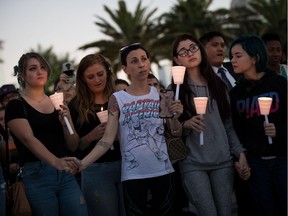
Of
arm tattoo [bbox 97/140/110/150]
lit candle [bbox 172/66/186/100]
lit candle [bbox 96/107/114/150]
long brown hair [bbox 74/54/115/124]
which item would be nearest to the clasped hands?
arm tattoo [bbox 97/140/110/150]

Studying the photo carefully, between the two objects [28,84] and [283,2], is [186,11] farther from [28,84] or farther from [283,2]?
[28,84]

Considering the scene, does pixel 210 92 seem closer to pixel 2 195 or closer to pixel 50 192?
pixel 50 192

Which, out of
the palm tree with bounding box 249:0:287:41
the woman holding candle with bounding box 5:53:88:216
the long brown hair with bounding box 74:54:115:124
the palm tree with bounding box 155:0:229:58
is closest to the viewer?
the woman holding candle with bounding box 5:53:88:216

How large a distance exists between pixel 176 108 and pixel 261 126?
853 millimetres

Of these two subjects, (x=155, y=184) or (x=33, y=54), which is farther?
(x=33, y=54)

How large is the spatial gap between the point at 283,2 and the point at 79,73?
2421cm

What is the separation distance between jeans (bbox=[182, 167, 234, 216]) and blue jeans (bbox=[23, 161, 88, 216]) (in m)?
1.01

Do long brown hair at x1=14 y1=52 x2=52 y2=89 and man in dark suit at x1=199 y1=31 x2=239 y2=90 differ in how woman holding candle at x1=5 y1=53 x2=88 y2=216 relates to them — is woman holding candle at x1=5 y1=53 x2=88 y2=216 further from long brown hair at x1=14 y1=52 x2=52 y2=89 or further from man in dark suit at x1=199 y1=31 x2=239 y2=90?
man in dark suit at x1=199 y1=31 x2=239 y2=90

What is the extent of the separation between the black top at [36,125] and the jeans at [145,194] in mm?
795

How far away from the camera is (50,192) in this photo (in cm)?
407

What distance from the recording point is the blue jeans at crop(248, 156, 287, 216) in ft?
13.6

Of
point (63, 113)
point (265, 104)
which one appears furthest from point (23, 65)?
point (265, 104)

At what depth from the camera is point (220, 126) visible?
436 cm

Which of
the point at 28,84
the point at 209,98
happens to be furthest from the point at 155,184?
the point at 28,84
